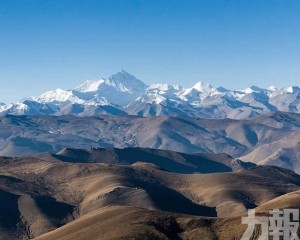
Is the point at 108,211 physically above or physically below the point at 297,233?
below

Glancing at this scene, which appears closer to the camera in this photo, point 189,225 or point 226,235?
point 226,235

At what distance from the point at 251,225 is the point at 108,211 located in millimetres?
55776

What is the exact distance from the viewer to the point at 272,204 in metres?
170

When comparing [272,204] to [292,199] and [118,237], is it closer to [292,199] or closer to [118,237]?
[292,199]

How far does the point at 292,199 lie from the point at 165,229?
44.8 m

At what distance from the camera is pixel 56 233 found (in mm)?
169125

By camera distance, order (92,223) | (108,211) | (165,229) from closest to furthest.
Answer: (165,229) < (92,223) < (108,211)

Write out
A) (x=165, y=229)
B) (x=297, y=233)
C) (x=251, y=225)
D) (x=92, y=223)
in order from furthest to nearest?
1. (x=92, y=223)
2. (x=165, y=229)
3. (x=251, y=225)
4. (x=297, y=233)

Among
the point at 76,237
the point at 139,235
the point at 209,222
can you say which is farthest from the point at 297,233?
the point at 76,237

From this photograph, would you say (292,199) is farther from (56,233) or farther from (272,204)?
(56,233)

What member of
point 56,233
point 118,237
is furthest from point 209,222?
point 56,233

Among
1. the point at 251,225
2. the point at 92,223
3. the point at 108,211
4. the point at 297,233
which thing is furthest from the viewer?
the point at 108,211

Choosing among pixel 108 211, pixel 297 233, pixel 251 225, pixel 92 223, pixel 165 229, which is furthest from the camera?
pixel 108 211

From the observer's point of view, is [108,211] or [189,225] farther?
[108,211]
